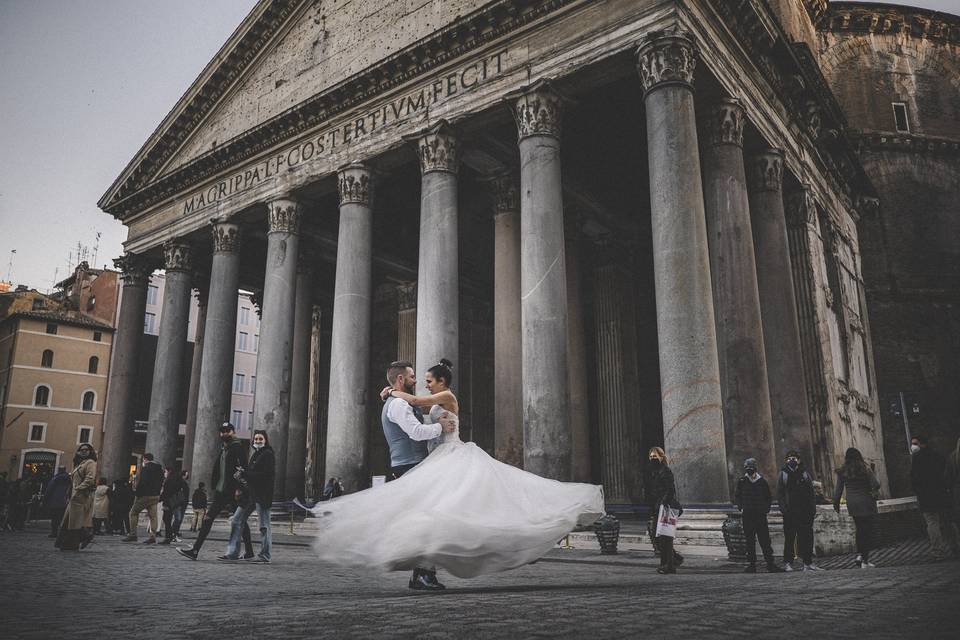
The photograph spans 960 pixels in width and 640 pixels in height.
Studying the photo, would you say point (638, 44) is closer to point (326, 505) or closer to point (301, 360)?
point (326, 505)

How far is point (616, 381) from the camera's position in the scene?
19172 mm

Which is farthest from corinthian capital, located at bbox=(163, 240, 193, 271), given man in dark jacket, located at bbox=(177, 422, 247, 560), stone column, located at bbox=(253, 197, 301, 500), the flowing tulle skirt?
the flowing tulle skirt

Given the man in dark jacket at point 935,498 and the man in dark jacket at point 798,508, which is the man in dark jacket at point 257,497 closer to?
the man in dark jacket at point 798,508

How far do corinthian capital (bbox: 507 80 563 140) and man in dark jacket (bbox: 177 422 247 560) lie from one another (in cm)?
805

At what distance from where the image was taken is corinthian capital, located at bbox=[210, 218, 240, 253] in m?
19.6

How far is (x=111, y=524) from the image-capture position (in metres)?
16.1

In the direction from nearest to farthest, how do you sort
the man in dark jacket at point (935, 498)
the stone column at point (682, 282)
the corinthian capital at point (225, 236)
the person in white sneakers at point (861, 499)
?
the person in white sneakers at point (861, 499)
the man in dark jacket at point (935, 498)
the stone column at point (682, 282)
the corinthian capital at point (225, 236)

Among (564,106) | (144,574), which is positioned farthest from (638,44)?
(144,574)

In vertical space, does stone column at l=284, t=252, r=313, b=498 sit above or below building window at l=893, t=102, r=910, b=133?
below

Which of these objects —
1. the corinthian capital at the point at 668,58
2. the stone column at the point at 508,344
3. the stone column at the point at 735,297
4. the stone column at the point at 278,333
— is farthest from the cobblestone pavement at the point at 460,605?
the stone column at the point at 278,333

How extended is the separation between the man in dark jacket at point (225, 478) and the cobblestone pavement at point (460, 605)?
143 cm

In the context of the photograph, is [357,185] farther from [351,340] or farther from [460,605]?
[460,605]

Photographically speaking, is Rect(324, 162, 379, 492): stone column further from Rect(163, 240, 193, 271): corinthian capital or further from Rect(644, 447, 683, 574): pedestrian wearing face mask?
Rect(644, 447, 683, 574): pedestrian wearing face mask

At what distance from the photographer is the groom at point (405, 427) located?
17.3ft
